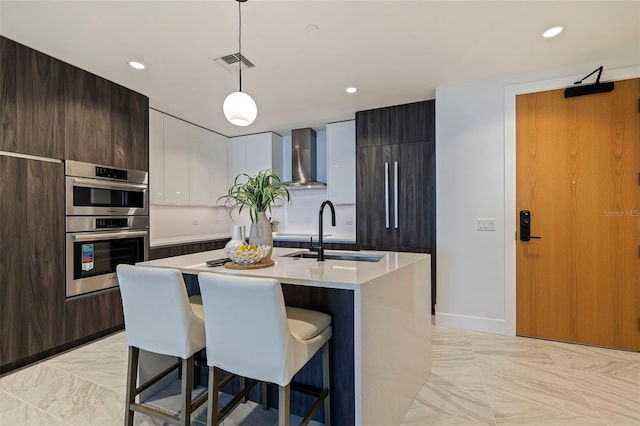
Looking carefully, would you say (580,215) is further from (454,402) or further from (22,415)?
(22,415)

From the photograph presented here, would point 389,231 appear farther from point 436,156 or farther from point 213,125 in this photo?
point 213,125

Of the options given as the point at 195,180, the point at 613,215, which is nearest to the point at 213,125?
the point at 195,180

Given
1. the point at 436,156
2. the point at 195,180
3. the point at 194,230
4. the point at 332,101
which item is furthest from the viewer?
the point at 194,230

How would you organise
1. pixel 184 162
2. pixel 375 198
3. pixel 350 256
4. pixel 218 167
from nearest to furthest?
1. pixel 350 256
2. pixel 375 198
3. pixel 184 162
4. pixel 218 167

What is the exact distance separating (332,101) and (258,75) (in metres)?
1.00

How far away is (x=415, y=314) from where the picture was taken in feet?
6.20

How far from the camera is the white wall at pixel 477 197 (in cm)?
286

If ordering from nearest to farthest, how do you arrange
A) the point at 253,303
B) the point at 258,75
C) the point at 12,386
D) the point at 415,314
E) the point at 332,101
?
1. the point at 253,303
2. the point at 415,314
3. the point at 12,386
4. the point at 258,75
5. the point at 332,101

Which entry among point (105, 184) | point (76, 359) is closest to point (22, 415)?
point (76, 359)

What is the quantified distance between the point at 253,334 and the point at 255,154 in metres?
3.87

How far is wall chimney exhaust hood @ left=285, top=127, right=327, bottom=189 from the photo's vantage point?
4.41 metres

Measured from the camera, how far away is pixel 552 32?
84.0 inches

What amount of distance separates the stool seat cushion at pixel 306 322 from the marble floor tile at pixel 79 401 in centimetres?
126

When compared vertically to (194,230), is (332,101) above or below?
above
